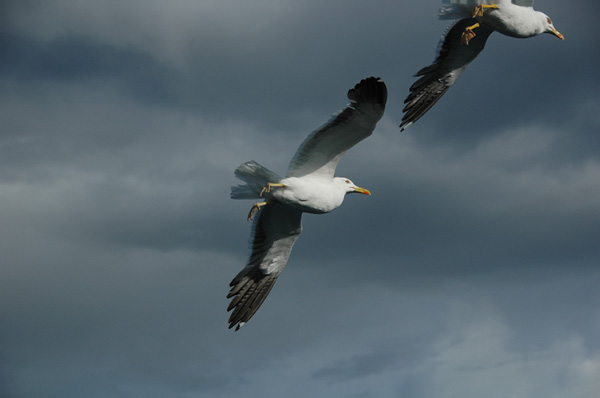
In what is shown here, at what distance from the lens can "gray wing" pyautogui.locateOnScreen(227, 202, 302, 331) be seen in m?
20.6

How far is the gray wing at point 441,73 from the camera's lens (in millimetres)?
22594

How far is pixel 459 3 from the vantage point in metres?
19.8

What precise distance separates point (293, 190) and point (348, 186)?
1947 mm

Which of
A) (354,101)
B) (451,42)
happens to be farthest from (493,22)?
(354,101)

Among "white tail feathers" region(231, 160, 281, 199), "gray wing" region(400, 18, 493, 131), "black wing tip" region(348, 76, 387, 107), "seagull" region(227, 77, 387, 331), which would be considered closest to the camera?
"black wing tip" region(348, 76, 387, 107)

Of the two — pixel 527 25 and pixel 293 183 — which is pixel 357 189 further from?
pixel 527 25

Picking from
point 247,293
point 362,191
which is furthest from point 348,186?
point 247,293

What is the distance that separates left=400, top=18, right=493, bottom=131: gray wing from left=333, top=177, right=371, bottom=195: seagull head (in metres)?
3.07

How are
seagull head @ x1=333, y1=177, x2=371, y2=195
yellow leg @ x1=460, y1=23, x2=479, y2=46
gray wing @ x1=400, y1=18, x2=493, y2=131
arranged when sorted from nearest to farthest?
seagull head @ x1=333, y1=177, x2=371, y2=195 → yellow leg @ x1=460, y1=23, x2=479, y2=46 → gray wing @ x1=400, y1=18, x2=493, y2=131

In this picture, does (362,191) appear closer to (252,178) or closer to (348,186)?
(348,186)

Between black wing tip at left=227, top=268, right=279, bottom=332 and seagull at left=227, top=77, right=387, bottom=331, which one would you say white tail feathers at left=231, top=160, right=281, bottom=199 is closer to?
seagull at left=227, top=77, right=387, bottom=331

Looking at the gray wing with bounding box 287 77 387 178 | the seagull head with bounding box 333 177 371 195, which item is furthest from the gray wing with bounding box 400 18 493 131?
the gray wing with bounding box 287 77 387 178

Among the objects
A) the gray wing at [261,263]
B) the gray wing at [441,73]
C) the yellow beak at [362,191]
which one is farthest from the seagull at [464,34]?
the gray wing at [261,263]

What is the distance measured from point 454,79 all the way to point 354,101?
642 cm
